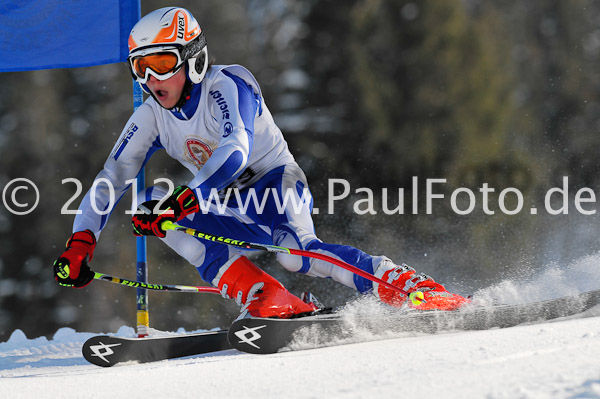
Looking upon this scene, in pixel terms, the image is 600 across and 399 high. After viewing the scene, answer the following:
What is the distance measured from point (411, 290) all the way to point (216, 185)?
2.82 feet

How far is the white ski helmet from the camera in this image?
2.99 meters

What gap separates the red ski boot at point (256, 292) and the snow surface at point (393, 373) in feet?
1.25

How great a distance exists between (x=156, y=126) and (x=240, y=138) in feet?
1.95

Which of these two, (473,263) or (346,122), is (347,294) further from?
(346,122)

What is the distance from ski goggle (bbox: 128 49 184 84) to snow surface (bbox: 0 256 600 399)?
1231 mm

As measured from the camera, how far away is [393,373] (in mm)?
1865

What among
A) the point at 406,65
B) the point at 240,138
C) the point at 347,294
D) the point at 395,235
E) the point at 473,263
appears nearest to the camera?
the point at 240,138

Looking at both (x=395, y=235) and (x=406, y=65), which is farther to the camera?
(x=406, y=65)

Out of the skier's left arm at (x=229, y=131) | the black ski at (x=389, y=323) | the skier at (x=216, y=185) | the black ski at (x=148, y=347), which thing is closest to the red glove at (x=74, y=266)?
the skier at (x=216, y=185)

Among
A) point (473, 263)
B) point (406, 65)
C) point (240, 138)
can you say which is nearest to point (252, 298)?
point (240, 138)

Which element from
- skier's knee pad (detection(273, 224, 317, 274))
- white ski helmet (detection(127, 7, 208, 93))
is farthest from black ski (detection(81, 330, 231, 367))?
white ski helmet (detection(127, 7, 208, 93))

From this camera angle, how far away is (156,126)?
10.8 ft

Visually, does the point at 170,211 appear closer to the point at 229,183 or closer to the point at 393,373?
the point at 229,183

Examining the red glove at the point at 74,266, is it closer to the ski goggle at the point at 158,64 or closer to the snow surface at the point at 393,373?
the snow surface at the point at 393,373
